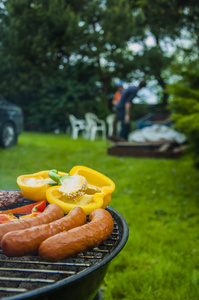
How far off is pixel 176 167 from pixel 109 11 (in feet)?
11.0

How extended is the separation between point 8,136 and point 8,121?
42cm

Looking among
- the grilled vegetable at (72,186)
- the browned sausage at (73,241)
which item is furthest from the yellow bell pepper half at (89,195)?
the browned sausage at (73,241)

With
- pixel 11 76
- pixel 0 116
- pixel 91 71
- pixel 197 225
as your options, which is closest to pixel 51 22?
pixel 11 76

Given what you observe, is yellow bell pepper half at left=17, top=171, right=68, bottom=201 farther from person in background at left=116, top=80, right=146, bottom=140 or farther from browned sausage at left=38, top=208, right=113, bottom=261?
person in background at left=116, top=80, right=146, bottom=140

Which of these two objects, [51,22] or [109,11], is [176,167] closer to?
[109,11]

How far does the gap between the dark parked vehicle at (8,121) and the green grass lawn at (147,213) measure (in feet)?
0.81

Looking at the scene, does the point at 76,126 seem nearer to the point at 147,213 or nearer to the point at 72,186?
the point at 147,213

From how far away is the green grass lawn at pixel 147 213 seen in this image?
2.11 meters

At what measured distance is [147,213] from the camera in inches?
135

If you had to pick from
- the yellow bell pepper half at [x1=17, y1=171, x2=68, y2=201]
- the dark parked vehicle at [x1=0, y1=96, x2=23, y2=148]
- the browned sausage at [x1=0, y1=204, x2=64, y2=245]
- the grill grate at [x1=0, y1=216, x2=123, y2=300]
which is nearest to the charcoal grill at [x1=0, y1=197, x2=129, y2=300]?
the grill grate at [x1=0, y1=216, x2=123, y2=300]

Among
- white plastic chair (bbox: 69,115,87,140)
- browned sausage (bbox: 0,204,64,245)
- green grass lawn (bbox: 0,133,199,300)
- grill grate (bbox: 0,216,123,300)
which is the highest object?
white plastic chair (bbox: 69,115,87,140)

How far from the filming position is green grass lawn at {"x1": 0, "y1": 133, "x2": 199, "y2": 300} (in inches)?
83.2

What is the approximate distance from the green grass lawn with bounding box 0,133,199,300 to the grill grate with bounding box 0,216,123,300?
122 centimetres

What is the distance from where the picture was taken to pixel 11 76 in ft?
12.4
